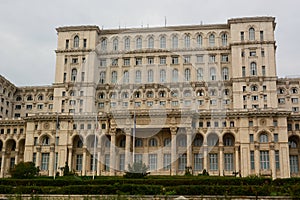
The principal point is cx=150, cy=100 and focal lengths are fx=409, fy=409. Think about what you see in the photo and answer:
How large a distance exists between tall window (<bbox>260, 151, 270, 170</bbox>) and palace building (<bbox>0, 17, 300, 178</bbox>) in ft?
0.60

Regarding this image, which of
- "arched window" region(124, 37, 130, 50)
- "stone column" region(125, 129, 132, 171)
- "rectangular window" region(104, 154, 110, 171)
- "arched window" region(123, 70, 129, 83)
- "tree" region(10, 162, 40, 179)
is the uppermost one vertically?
"arched window" region(124, 37, 130, 50)

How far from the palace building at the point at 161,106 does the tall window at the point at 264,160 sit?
184 millimetres

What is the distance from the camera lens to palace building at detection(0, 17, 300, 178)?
79688 millimetres

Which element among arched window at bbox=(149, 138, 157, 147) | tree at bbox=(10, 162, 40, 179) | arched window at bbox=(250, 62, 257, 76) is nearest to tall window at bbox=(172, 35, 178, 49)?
arched window at bbox=(250, 62, 257, 76)

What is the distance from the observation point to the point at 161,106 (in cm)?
8912

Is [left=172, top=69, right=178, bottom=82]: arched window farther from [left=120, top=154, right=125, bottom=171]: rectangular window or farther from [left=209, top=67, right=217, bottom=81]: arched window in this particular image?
[left=120, top=154, right=125, bottom=171]: rectangular window

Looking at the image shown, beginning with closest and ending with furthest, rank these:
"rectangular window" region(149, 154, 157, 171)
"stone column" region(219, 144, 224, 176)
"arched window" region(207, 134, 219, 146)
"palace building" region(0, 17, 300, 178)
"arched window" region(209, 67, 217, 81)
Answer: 1. "stone column" region(219, 144, 224, 176)
2. "palace building" region(0, 17, 300, 178)
3. "rectangular window" region(149, 154, 157, 171)
4. "arched window" region(207, 134, 219, 146)
5. "arched window" region(209, 67, 217, 81)

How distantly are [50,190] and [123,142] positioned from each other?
37834 millimetres

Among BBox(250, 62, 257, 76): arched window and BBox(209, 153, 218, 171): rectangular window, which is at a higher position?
BBox(250, 62, 257, 76): arched window

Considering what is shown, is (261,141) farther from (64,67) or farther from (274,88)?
(64,67)

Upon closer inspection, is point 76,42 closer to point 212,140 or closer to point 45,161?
point 45,161

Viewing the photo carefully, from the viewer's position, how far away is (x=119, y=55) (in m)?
95.6

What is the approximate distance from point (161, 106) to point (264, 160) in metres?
24.5

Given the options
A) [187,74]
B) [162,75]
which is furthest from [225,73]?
[162,75]
